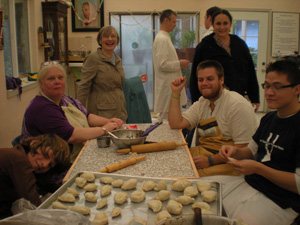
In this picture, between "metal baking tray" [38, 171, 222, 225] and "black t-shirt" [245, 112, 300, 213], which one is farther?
"black t-shirt" [245, 112, 300, 213]

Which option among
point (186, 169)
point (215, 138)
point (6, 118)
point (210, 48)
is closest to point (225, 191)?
point (186, 169)

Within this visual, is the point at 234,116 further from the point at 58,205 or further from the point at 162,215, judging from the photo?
the point at 58,205

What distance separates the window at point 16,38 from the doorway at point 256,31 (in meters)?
3.76

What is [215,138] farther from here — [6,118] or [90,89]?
[6,118]

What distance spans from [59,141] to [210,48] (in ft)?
5.58

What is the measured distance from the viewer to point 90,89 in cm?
275

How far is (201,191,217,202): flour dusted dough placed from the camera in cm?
104

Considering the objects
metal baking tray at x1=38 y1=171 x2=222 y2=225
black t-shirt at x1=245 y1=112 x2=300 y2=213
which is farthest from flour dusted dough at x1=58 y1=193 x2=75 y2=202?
black t-shirt at x1=245 y1=112 x2=300 y2=213

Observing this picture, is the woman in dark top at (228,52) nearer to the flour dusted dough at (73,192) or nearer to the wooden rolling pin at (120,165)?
the wooden rolling pin at (120,165)

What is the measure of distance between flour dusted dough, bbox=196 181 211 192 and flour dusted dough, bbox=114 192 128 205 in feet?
0.89

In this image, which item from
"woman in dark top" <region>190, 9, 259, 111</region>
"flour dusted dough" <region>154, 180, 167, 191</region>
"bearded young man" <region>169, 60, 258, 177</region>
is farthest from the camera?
"woman in dark top" <region>190, 9, 259, 111</region>

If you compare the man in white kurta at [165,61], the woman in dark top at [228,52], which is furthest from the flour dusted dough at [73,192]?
the man in white kurta at [165,61]

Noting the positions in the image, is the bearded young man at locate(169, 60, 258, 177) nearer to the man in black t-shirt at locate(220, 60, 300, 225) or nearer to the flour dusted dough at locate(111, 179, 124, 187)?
the man in black t-shirt at locate(220, 60, 300, 225)

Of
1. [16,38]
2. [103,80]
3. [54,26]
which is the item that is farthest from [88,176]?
[54,26]
